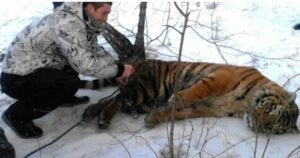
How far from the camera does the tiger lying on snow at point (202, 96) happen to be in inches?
168

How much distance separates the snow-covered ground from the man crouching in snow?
9.7 inches

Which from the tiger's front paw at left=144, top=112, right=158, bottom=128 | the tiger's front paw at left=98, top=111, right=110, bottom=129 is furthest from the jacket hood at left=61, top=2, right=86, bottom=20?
the tiger's front paw at left=144, top=112, right=158, bottom=128

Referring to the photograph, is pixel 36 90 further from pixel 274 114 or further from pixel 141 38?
pixel 274 114

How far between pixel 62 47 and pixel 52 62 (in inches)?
→ 13.5

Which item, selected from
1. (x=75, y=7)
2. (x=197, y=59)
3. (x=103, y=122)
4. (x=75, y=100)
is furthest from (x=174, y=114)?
(x=197, y=59)

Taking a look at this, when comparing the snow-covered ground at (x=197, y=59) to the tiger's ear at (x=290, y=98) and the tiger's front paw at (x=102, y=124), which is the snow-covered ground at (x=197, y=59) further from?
the tiger's ear at (x=290, y=98)

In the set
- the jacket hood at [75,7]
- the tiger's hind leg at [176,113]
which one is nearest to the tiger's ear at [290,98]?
the tiger's hind leg at [176,113]

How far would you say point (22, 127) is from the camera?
4.14m

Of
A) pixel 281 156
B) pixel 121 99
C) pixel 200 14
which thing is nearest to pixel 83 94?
pixel 121 99

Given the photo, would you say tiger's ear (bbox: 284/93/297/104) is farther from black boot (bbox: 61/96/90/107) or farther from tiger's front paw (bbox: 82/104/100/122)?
black boot (bbox: 61/96/90/107)

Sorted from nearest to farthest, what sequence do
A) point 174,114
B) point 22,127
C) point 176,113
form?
point 22,127 < point 174,114 < point 176,113

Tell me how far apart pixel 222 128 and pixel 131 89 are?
919 millimetres

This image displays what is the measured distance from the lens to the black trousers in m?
4.11

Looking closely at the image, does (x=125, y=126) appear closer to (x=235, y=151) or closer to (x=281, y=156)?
(x=235, y=151)
